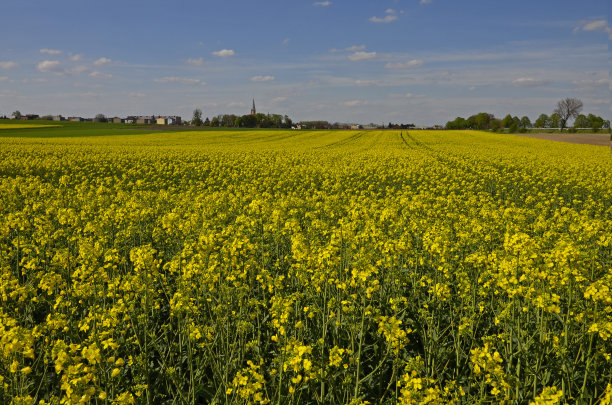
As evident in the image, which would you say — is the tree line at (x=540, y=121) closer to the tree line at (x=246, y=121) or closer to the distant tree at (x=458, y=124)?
the distant tree at (x=458, y=124)

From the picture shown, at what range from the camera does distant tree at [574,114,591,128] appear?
112 meters

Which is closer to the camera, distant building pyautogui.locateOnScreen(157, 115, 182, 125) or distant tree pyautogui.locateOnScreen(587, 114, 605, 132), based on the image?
distant tree pyautogui.locateOnScreen(587, 114, 605, 132)

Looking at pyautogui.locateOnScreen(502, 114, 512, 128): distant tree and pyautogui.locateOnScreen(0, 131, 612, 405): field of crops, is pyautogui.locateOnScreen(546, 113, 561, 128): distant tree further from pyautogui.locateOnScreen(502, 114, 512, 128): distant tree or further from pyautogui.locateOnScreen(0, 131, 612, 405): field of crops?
pyautogui.locateOnScreen(0, 131, 612, 405): field of crops

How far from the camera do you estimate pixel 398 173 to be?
21.0m

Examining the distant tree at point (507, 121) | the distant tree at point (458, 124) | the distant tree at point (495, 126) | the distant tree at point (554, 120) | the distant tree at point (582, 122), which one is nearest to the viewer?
the distant tree at point (495, 126)

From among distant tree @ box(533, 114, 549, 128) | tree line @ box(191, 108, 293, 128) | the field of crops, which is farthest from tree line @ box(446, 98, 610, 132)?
the field of crops

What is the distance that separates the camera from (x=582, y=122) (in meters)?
114

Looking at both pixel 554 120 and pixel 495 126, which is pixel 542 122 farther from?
pixel 495 126

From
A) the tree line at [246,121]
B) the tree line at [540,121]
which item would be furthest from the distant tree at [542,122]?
the tree line at [246,121]

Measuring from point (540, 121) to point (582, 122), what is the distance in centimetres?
2294

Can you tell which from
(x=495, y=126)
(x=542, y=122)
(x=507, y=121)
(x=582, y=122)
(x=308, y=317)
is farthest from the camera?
(x=542, y=122)

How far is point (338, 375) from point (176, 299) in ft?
7.01

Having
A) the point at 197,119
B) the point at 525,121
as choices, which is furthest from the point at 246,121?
the point at 525,121

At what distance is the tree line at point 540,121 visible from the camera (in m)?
108
